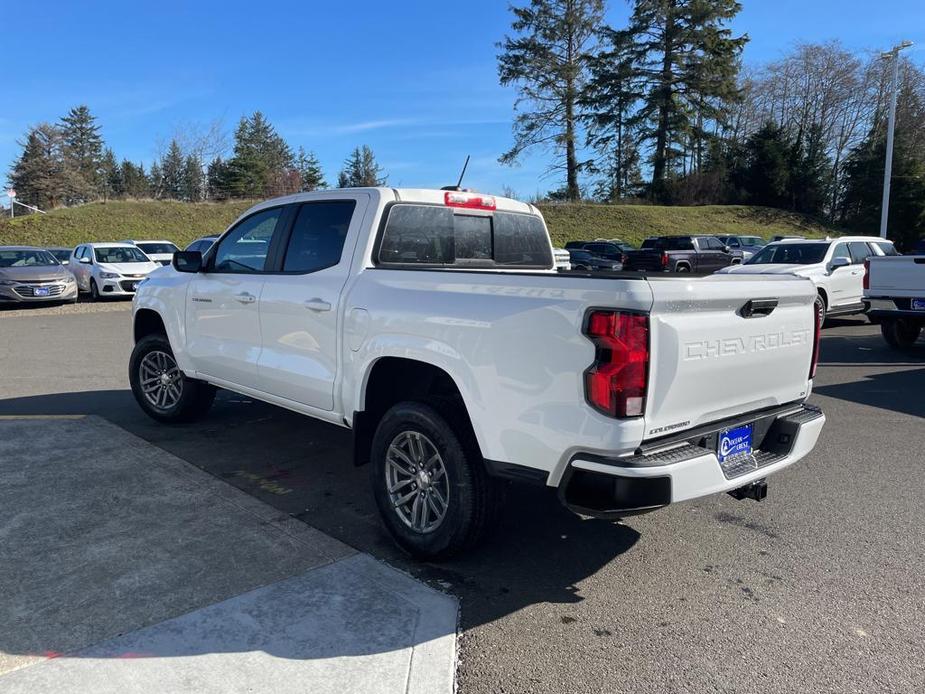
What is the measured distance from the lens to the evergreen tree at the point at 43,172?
66125mm

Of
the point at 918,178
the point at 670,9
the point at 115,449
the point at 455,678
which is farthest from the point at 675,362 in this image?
the point at 670,9

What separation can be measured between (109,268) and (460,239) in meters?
17.3

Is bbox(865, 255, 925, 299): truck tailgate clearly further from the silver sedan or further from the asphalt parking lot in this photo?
the silver sedan

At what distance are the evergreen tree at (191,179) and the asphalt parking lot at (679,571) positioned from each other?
184 feet

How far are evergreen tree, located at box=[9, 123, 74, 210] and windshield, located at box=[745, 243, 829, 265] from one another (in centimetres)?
6714

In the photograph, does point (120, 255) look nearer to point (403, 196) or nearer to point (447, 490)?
point (403, 196)

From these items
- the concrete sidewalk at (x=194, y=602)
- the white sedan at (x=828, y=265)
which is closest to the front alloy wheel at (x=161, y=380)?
the concrete sidewalk at (x=194, y=602)

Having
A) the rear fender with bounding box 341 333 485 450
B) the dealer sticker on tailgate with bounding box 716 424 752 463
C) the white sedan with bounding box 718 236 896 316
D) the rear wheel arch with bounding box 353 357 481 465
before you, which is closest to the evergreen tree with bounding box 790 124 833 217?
the white sedan with bounding box 718 236 896 316

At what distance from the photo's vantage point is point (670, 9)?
154 ft

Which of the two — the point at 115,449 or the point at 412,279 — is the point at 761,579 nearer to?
the point at 412,279

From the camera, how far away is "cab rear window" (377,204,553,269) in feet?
14.6

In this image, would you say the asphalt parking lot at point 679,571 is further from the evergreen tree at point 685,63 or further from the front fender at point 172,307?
the evergreen tree at point 685,63

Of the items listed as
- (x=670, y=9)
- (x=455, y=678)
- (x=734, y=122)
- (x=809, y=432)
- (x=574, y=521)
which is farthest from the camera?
(x=734, y=122)

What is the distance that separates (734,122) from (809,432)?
63579 mm
